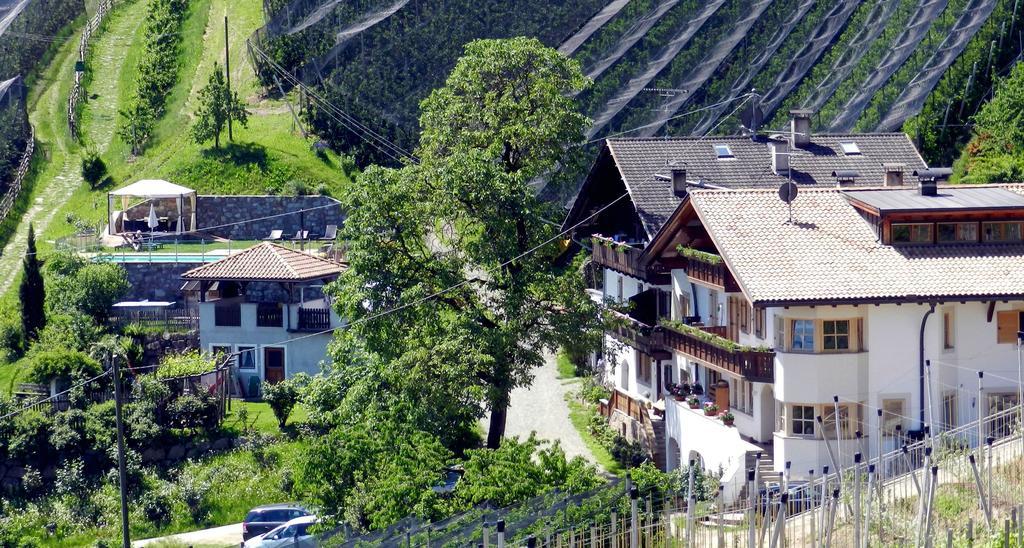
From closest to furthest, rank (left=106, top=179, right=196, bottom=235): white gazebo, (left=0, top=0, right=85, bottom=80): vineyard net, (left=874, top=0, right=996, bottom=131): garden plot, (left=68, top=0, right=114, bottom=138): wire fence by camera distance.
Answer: (left=106, top=179, right=196, bottom=235): white gazebo, (left=874, top=0, right=996, bottom=131): garden plot, (left=68, top=0, right=114, bottom=138): wire fence, (left=0, top=0, right=85, bottom=80): vineyard net

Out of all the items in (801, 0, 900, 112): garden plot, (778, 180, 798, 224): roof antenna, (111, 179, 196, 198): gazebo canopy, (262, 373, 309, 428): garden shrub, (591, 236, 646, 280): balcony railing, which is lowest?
(262, 373, 309, 428): garden shrub

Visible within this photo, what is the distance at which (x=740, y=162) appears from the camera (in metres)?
54.6

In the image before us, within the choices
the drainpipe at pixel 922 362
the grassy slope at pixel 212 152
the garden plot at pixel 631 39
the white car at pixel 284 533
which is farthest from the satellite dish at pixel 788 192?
the garden plot at pixel 631 39

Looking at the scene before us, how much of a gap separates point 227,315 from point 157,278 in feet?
17.7

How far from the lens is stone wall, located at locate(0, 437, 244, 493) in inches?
2096

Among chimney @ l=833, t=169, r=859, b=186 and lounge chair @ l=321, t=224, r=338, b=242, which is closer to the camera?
chimney @ l=833, t=169, r=859, b=186

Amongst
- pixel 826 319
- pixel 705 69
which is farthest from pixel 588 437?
pixel 705 69

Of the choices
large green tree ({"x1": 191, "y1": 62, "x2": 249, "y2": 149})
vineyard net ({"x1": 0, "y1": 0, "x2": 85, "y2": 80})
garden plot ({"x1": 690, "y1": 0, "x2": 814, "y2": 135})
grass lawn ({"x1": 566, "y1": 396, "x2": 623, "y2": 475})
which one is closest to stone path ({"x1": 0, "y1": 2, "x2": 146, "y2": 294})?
vineyard net ({"x1": 0, "y1": 0, "x2": 85, "y2": 80})

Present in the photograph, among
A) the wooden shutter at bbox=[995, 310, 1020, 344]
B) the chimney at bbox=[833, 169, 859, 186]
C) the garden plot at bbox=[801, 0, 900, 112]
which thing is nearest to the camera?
the wooden shutter at bbox=[995, 310, 1020, 344]

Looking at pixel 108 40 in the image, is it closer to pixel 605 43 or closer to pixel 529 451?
pixel 605 43

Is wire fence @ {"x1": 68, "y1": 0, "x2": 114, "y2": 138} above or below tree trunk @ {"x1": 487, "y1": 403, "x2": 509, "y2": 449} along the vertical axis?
above

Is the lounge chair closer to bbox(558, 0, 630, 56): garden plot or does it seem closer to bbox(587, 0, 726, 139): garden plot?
bbox(587, 0, 726, 139): garden plot

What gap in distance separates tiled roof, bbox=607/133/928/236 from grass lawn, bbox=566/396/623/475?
6640 mm

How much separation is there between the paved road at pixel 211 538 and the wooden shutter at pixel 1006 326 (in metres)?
19.5
